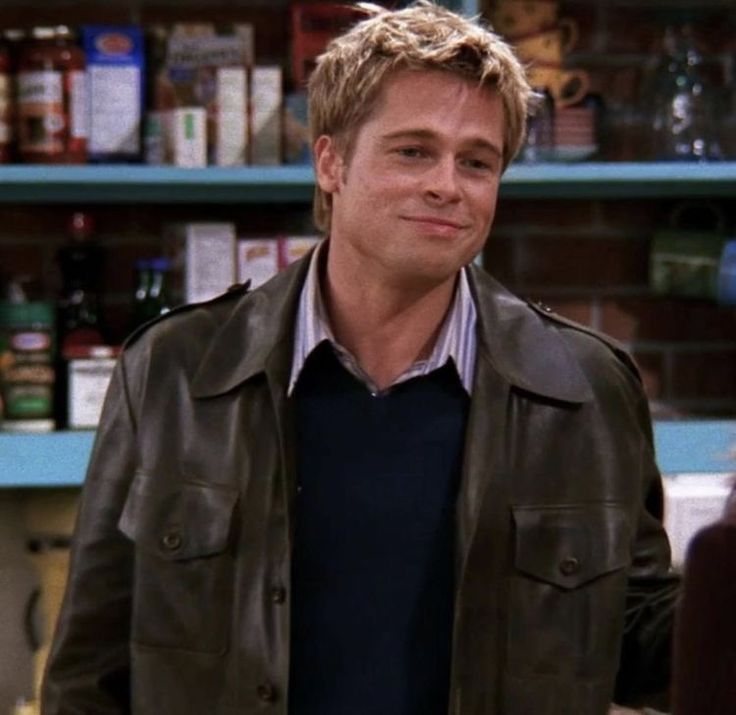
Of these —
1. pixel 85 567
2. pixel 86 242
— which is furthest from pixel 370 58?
pixel 86 242

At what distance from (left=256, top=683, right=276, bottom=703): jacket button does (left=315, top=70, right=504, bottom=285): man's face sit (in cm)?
37

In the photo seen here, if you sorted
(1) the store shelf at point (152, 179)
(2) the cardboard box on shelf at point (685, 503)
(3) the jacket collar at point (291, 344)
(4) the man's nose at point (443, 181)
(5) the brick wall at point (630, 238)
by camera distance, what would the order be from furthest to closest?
(5) the brick wall at point (630, 238) < (2) the cardboard box on shelf at point (685, 503) < (1) the store shelf at point (152, 179) < (3) the jacket collar at point (291, 344) < (4) the man's nose at point (443, 181)

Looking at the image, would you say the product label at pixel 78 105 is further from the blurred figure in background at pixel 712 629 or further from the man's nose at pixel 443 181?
the blurred figure in background at pixel 712 629

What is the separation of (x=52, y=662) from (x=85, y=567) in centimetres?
10

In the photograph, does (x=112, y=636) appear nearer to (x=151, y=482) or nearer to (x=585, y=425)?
(x=151, y=482)

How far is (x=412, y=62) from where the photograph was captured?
1310 millimetres

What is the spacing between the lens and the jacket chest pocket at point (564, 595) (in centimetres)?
135

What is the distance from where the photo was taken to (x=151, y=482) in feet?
4.54

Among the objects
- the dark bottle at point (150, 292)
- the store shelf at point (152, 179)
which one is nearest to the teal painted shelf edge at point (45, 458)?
the dark bottle at point (150, 292)

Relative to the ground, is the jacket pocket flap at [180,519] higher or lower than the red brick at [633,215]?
lower

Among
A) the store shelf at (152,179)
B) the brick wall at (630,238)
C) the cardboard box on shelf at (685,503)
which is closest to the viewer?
the store shelf at (152,179)

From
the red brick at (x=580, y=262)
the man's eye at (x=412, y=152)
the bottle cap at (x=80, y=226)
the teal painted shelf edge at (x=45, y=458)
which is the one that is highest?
the man's eye at (x=412, y=152)

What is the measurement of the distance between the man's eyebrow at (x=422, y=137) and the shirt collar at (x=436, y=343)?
0.16 m

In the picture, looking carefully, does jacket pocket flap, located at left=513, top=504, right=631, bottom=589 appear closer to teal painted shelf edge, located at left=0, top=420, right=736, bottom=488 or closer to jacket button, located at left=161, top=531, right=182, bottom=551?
jacket button, located at left=161, top=531, right=182, bottom=551
